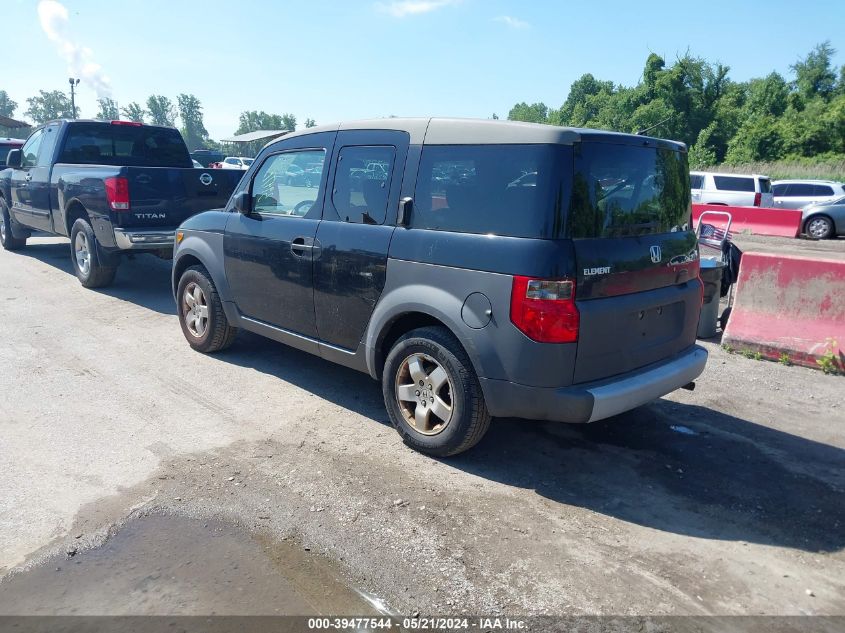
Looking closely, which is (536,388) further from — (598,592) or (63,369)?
(63,369)

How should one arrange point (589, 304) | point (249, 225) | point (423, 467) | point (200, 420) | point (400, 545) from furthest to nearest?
1. point (249, 225)
2. point (200, 420)
3. point (423, 467)
4. point (589, 304)
5. point (400, 545)

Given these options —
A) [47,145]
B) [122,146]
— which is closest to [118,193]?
[122,146]

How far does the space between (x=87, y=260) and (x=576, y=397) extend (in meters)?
7.60

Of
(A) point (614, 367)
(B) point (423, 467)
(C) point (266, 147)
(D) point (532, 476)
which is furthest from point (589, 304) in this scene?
(C) point (266, 147)

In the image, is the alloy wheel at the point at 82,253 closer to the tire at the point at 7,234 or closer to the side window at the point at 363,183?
the tire at the point at 7,234

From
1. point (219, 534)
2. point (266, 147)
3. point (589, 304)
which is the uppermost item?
point (266, 147)

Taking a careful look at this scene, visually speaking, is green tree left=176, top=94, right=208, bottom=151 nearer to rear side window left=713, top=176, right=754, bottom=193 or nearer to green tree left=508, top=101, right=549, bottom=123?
green tree left=508, top=101, right=549, bottom=123

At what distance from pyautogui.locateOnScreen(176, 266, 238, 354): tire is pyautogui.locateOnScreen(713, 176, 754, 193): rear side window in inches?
720

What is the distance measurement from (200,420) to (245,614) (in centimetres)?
220

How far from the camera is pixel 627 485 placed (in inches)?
151

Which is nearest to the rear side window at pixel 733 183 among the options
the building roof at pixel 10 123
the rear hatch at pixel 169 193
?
the rear hatch at pixel 169 193

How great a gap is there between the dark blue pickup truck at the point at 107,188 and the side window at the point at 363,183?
165 inches

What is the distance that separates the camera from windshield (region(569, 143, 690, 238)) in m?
3.52

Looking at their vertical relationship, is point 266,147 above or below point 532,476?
above
